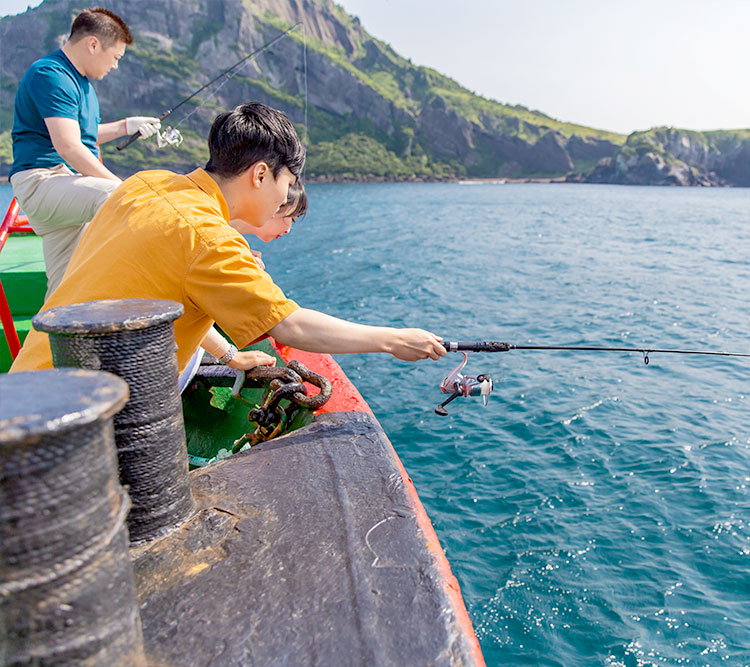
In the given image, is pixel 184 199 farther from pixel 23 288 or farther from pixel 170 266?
pixel 23 288

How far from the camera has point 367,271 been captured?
1969cm

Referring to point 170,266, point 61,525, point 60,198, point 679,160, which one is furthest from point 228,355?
point 679,160

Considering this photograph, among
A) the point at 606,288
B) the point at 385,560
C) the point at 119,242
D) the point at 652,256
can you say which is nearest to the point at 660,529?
the point at 385,560

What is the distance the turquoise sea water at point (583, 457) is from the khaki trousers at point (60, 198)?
417 cm

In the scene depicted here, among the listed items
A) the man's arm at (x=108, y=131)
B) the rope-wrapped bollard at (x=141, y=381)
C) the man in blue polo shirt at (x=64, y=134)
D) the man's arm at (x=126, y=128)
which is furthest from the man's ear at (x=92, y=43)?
the rope-wrapped bollard at (x=141, y=381)

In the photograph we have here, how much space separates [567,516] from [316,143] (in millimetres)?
147564

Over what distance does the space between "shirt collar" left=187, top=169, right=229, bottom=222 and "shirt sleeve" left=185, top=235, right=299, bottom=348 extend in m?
0.35

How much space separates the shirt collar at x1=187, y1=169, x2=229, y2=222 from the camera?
2.69 metres

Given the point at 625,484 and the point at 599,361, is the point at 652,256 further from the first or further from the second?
the point at 625,484

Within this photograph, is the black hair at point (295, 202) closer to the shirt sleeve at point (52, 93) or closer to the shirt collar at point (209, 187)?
the shirt collar at point (209, 187)

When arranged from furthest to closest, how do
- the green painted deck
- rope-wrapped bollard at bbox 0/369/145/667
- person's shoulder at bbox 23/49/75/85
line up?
the green painted deck
person's shoulder at bbox 23/49/75/85
rope-wrapped bollard at bbox 0/369/145/667

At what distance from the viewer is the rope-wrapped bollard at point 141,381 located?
6.65 ft

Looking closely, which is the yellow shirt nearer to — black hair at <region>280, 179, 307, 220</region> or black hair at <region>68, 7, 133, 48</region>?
black hair at <region>280, 179, 307, 220</region>

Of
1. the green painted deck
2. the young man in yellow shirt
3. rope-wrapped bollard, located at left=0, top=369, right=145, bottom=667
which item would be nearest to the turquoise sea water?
the young man in yellow shirt
